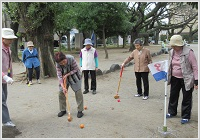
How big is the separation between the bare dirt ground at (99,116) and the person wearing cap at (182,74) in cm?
26

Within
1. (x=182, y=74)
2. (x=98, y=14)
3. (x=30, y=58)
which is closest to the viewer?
(x=182, y=74)

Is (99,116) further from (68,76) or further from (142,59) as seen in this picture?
(142,59)

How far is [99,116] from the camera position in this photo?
17.2 feet

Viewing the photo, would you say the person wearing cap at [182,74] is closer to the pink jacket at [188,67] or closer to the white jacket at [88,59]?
the pink jacket at [188,67]

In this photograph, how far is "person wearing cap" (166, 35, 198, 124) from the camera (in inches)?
180

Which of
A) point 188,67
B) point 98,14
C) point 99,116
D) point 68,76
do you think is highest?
point 98,14

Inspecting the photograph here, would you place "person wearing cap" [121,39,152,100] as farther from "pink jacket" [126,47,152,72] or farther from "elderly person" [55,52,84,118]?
"elderly person" [55,52,84,118]

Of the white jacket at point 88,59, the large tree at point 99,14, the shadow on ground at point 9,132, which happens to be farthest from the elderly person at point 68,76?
the large tree at point 99,14

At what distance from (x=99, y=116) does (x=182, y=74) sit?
1.91 metres

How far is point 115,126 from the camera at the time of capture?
4613mm

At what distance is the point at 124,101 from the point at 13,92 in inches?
143

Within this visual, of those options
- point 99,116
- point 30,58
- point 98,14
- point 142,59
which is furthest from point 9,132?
point 98,14

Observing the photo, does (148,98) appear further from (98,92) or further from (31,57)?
(31,57)

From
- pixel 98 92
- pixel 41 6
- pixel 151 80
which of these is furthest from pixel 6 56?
pixel 151 80
